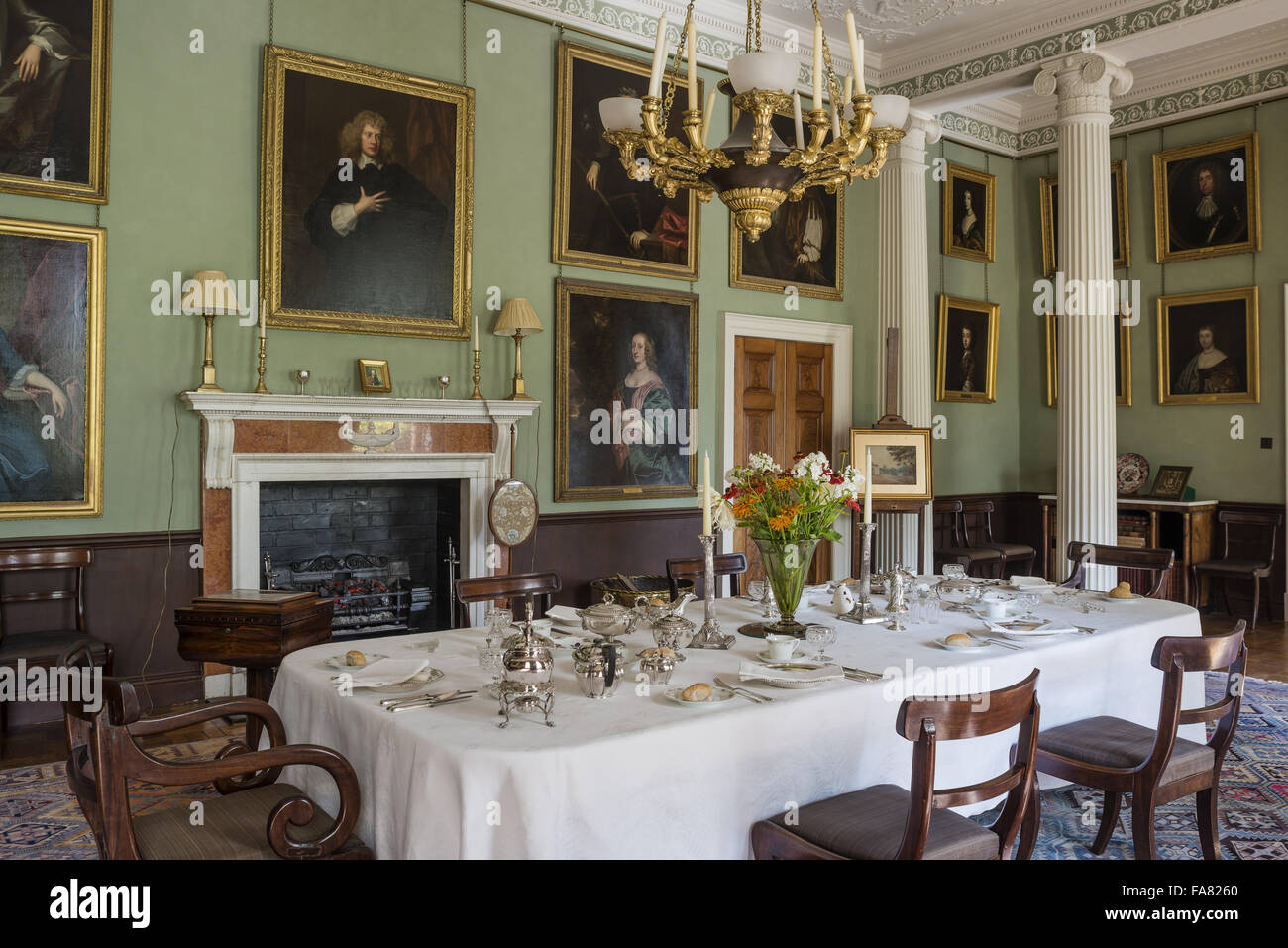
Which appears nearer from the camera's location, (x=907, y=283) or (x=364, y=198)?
(x=364, y=198)

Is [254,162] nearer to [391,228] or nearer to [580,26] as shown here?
[391,228]

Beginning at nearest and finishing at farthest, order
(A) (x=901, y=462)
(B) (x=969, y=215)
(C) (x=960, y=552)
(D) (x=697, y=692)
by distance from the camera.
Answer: (D) (x=697, y=692), (A) (x=901, y=462), (C) (x=960, y=552), (B) (x=969, y=215)

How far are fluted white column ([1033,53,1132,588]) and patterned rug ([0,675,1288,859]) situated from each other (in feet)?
9.10

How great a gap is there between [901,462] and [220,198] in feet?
17.2

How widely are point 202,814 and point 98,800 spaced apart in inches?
19.6

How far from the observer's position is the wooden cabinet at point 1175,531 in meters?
8.49

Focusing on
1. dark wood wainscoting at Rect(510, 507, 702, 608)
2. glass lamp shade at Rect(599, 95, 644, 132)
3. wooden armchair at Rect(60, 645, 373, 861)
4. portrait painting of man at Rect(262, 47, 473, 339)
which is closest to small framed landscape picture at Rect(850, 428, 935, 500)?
dark wood wainscoting at Rect(510, 507, 702, 608)

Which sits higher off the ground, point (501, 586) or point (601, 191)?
point (601, 191)

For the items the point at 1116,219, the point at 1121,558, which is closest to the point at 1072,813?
the point at 1121,558

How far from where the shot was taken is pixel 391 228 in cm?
614

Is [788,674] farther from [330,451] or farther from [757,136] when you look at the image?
[330,451]

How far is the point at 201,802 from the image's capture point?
2.63m

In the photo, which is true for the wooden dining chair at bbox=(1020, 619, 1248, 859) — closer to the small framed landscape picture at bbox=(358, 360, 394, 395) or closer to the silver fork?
the silver fork
